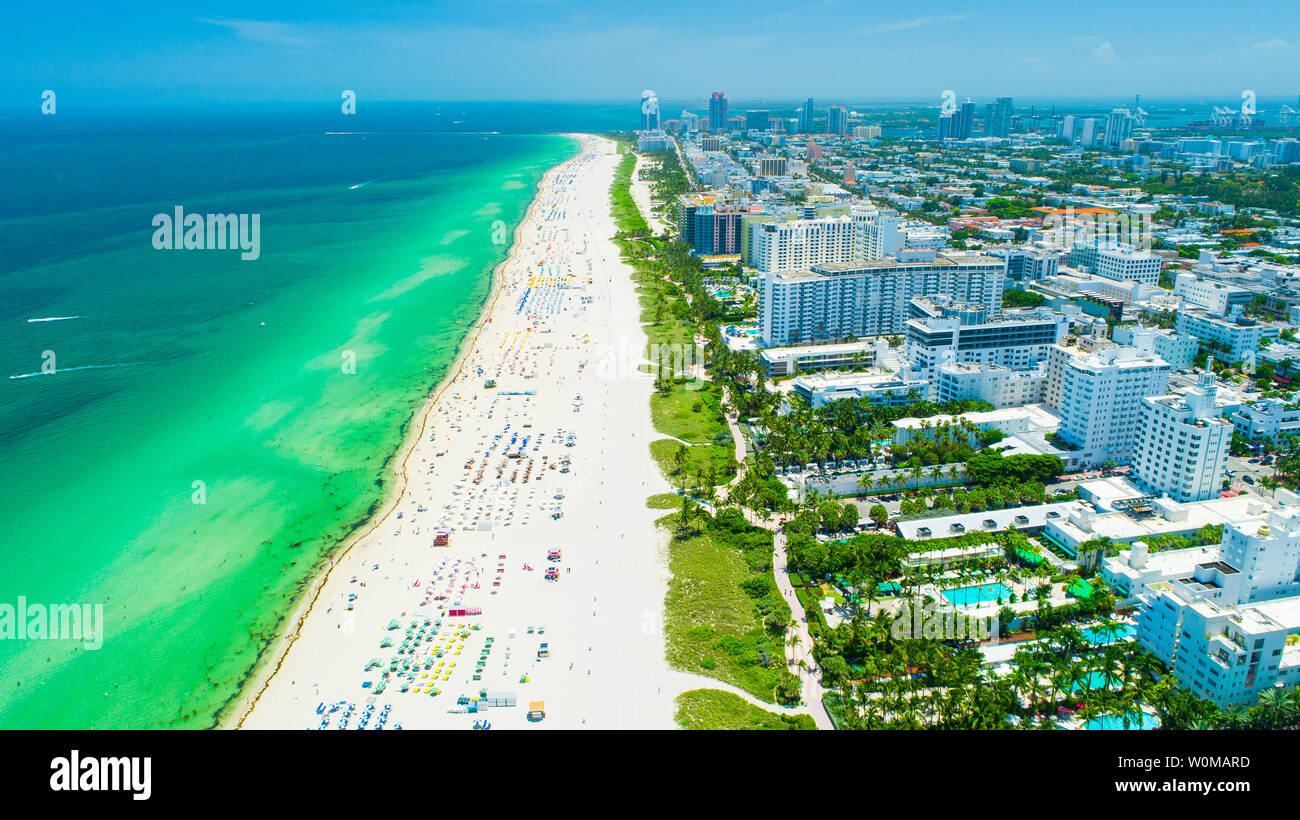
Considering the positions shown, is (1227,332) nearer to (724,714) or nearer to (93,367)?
(724,714)

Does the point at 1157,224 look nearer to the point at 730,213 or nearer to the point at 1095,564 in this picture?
the point at 730,213

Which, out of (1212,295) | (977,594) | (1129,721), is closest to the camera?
(1129,721)

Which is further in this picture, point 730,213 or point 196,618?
point 730,213

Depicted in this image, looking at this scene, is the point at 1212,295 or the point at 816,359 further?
the point at 1212,295

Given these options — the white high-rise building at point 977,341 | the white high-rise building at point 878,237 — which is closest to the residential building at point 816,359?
the white high-rise building at point 977,341

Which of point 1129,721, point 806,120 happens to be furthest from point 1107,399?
point 806,120
